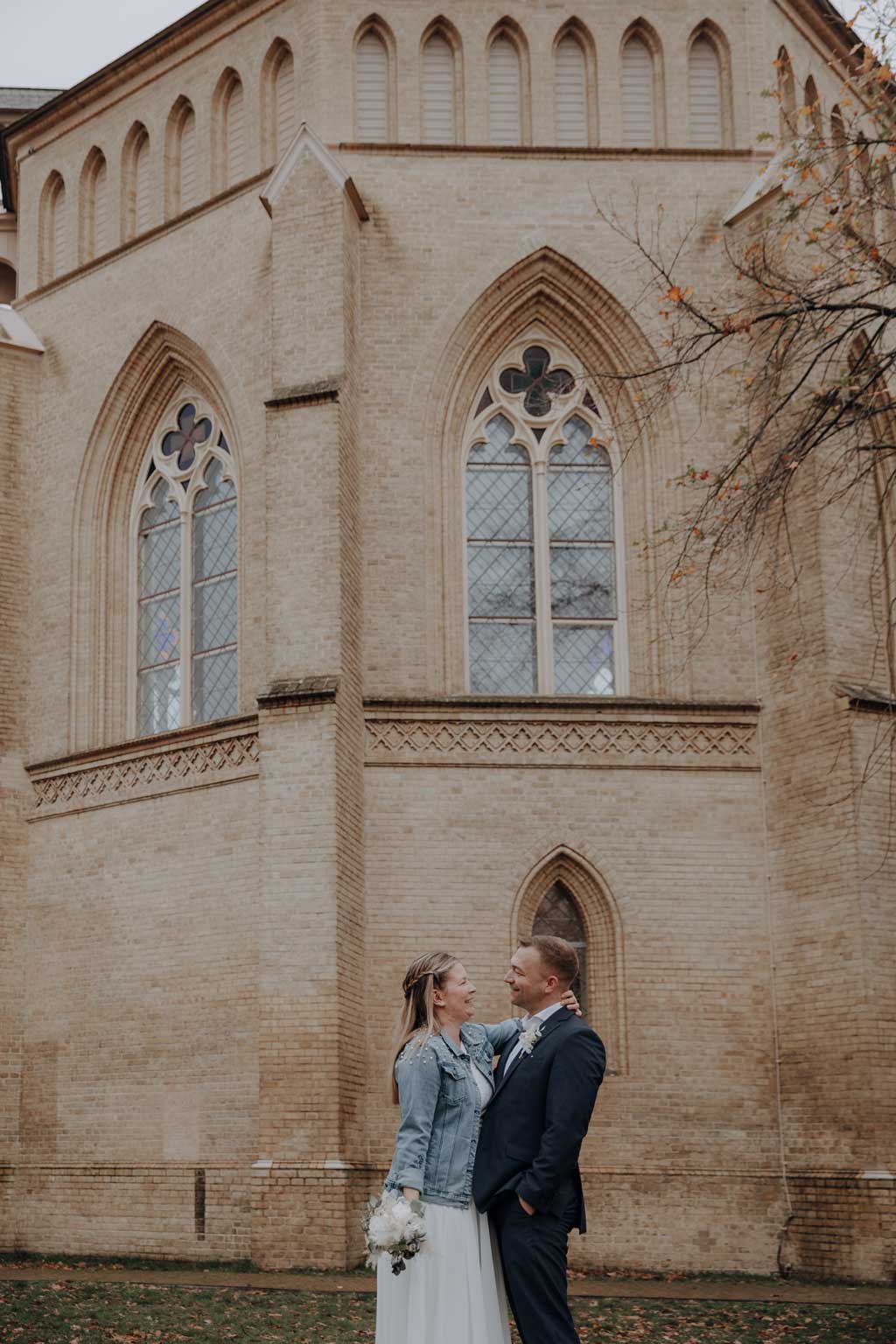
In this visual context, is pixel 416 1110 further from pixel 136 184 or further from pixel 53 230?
pixel 53 230

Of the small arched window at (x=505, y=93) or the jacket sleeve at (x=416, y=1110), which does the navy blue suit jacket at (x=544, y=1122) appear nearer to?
the jacket sleeve at (x=416, y=1110)

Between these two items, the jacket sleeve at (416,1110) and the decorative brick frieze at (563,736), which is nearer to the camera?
the jacket sleeve at (416,1110)

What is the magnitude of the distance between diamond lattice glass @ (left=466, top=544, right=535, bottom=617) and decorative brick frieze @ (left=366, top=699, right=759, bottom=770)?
138cm

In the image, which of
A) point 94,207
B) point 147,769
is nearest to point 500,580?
point 147,769

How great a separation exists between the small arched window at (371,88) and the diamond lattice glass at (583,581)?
5.18 meters

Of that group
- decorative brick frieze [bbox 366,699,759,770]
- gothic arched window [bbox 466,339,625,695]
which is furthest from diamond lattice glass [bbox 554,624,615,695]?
decorative brick frieze [bbox 366,699,759,770]

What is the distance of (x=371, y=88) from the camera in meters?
18.6

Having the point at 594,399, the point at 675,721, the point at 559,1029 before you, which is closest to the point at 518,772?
the point at 675,721

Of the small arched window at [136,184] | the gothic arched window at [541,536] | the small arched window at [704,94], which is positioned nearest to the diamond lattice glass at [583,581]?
the gothic arched window at [541,536]

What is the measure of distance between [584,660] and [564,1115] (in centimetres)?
1172

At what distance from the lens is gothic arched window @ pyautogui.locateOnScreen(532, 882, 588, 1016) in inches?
659

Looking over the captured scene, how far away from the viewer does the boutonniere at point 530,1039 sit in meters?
6.42

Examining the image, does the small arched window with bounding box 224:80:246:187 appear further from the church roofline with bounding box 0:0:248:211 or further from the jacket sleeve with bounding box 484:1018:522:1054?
the jacket sleeve with bounding box 484:1018:522:1054

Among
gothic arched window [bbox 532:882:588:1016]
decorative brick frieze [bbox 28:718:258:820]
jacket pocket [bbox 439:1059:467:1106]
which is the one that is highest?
decorative brick frieze [bbox 28:718:258:820]
